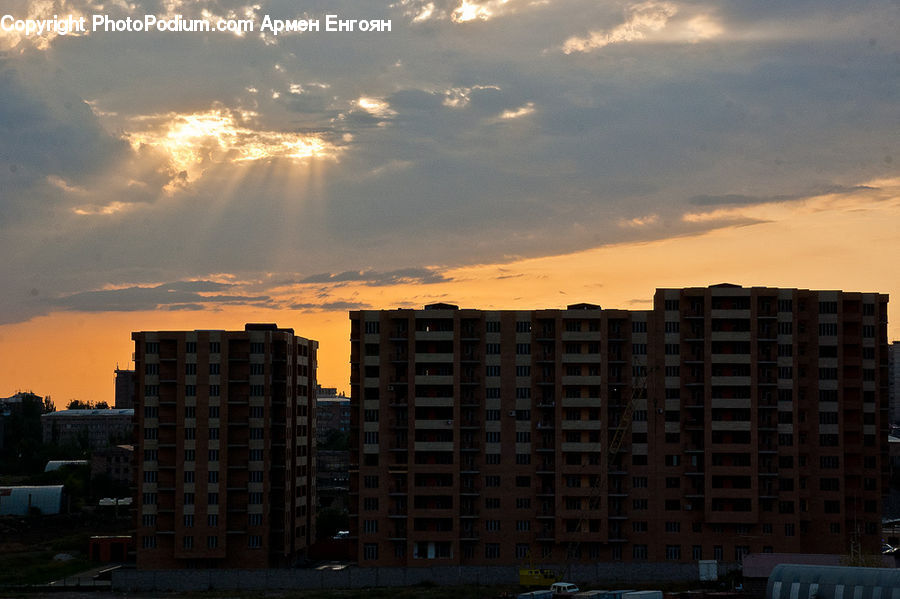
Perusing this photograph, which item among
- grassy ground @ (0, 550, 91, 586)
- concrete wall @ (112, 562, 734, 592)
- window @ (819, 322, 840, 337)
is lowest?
grassy ground @ (0, 550, 91, 586)

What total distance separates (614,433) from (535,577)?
21832mm

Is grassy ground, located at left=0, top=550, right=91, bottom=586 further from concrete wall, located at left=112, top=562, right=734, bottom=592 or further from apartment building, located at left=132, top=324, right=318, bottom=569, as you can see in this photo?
apartment building, located at left=132, top=324, right=318, bottom=569

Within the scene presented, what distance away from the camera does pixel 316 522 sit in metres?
180

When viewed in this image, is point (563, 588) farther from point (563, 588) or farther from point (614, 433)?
point (614, 433)

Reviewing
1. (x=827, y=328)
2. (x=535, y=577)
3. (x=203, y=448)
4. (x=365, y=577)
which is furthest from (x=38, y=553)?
(x=827, y=328)

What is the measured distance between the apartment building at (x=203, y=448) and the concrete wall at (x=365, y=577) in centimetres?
341

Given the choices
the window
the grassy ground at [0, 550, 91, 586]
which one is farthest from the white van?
the grassy ground at [0, 550, 91, 586]

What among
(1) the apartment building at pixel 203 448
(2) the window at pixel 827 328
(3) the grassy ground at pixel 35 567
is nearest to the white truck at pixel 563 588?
(1) the apartment building at pixel 203 448

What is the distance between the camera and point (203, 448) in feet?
466

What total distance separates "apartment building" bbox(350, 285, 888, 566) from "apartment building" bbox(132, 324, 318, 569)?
1240 cm

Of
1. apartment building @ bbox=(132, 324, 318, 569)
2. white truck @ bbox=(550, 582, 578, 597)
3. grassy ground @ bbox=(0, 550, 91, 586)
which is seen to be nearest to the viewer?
white truck @ bbox=(550, 582, 578, 597)

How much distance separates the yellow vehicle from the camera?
135125mm

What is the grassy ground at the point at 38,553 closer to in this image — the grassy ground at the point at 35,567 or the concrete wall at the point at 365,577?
the grassy ground at the point at 35,567

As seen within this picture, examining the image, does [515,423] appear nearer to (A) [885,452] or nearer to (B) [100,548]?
(A) [885,452]
